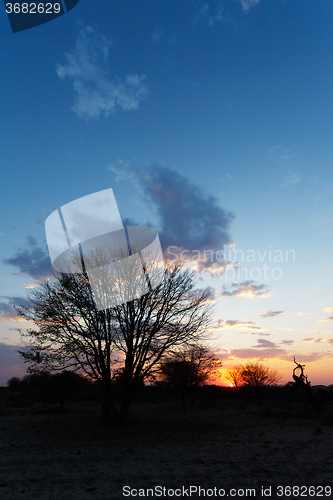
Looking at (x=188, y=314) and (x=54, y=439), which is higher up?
(x=188, y=314)

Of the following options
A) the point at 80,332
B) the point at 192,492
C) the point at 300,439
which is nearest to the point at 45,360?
the point at 80,332

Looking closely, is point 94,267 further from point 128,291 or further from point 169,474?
point 169,474

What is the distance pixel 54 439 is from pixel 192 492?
9.09 m

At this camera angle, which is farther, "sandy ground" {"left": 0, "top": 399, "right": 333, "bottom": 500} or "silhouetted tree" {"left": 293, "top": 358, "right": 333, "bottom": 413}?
"silhouetted tree" {"left": 293, "top": 358, "right": 333, "bottom": 413}

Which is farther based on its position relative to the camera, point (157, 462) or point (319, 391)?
point (319, 391)

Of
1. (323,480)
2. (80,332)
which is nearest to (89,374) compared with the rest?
(80,332)

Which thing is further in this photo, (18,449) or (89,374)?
(89,374)

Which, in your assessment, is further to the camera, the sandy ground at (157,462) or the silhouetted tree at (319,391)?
the silhouetted tree at (319,391)

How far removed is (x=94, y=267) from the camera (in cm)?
1479

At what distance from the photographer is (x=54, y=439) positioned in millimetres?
12250

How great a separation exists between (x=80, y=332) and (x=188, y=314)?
5.70 m

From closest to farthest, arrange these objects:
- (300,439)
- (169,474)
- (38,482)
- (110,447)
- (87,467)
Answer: (38,482) < (169,474) < (87,467) < (110,447) < (300,439)

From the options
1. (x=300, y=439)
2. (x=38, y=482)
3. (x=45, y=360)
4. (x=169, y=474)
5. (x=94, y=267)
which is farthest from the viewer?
(x=94, y=267)

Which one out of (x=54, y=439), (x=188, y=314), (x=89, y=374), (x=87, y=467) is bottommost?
(x=54, y=439)
